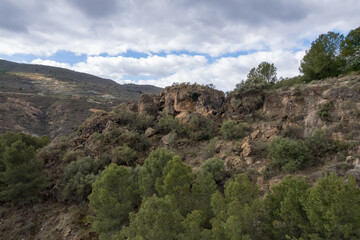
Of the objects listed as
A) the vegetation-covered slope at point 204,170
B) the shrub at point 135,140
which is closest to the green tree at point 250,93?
the vegetation-covered slope at point 204,170

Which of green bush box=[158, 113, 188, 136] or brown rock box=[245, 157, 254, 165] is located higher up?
green bush box=[158, 113, 188, 136]

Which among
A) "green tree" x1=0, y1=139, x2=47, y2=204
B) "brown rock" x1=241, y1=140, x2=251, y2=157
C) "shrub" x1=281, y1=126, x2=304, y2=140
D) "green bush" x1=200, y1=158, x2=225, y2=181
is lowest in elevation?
"green tree" x1=0, y1=139, x2=47, y2=204

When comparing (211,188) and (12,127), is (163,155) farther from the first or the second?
(12,127)

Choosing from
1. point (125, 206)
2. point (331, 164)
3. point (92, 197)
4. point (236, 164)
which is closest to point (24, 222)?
point (92, 197)

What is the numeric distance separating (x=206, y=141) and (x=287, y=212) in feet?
39.8

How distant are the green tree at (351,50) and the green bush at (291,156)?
14.4 metres

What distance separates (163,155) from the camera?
1171 cm

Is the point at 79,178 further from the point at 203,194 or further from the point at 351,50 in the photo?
the point at 351,50

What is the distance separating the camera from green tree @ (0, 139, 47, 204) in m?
14.8

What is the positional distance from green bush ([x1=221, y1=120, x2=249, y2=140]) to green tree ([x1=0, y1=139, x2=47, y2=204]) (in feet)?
52.5

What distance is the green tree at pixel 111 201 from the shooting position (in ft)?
33.9

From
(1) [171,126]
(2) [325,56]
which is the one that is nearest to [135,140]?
(1) [171,126]

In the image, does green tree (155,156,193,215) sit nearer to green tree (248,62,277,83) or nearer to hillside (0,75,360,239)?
hillside (0,75,360,239)

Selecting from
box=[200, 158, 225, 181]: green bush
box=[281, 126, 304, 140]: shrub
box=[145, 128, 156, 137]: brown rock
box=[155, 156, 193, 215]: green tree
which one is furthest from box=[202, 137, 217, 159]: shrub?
box=[155, 156, 193, 215]: green tree
